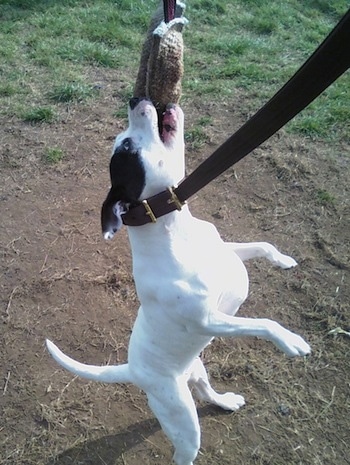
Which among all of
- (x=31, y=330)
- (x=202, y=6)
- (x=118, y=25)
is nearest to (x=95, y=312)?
(x=31, y=330)

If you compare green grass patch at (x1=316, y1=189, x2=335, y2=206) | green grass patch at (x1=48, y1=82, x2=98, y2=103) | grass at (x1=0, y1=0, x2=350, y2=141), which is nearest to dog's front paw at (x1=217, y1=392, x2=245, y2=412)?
green grass patch at (x1=316, y1=189, x2=335, y2=206)

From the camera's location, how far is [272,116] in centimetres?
Answer: 144

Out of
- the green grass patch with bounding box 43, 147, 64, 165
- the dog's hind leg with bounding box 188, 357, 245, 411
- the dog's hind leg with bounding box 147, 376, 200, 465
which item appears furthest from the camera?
the green grass patch with bounding box 43, 147, 64, 165

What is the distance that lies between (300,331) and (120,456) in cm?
129

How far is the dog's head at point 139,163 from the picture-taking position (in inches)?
71.4

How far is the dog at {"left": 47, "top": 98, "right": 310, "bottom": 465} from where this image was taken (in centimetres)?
184

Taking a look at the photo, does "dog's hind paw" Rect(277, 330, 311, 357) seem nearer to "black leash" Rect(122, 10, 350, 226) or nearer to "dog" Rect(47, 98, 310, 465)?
"dog" Rect(47, 98, 310, 465)

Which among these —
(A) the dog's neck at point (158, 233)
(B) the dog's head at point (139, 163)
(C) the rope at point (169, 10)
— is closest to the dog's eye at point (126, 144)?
(B) the dog's head at point (139, 163)

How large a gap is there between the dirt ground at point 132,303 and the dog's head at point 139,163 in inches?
57.1

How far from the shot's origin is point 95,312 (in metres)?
3.30

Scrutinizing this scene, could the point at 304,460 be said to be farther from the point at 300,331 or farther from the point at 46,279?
the point at 46,279

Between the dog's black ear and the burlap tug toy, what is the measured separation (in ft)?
1.20

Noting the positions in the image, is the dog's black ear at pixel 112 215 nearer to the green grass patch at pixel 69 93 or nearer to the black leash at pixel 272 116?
the black leash at pixel 272 116

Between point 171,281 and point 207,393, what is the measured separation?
1040 mm
